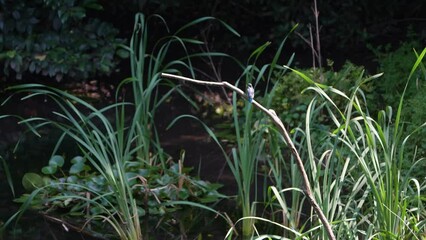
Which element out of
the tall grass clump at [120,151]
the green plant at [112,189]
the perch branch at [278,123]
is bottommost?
the green plant at [112,189]

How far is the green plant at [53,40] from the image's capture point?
6723 mm

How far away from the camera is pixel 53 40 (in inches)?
268

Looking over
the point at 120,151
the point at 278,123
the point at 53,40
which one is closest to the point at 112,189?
the point at 120,151

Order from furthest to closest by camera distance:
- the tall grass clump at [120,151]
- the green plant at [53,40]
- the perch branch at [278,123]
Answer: the green plant at [53,40] < the tall grass clump at [120,151] < the perch branch at [278,123]

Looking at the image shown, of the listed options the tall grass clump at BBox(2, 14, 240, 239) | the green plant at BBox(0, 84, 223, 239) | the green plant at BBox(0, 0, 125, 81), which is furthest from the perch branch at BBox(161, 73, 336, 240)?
the green plant at BBox(0, 0, 125, 81)

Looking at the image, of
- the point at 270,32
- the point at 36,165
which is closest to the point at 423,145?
the point at 36,165

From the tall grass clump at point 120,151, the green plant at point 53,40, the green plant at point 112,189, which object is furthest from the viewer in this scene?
the green plant at point 53,40

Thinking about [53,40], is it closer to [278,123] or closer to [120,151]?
[120,151]

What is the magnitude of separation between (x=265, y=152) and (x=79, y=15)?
2103mm

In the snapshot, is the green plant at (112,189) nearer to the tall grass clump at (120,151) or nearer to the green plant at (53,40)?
the tall grass clump at (120,151)

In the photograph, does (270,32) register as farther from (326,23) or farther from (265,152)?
(265,152)

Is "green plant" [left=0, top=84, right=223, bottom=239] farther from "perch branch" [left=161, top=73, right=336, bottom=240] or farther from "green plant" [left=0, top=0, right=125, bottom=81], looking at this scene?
"green plant" [left=0, top=0, right=125, bottom=81]

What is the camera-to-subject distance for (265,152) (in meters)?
5.48

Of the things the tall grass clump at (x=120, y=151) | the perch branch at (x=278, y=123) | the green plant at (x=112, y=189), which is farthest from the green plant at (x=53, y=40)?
the perch branch at (x=278, y=123)
